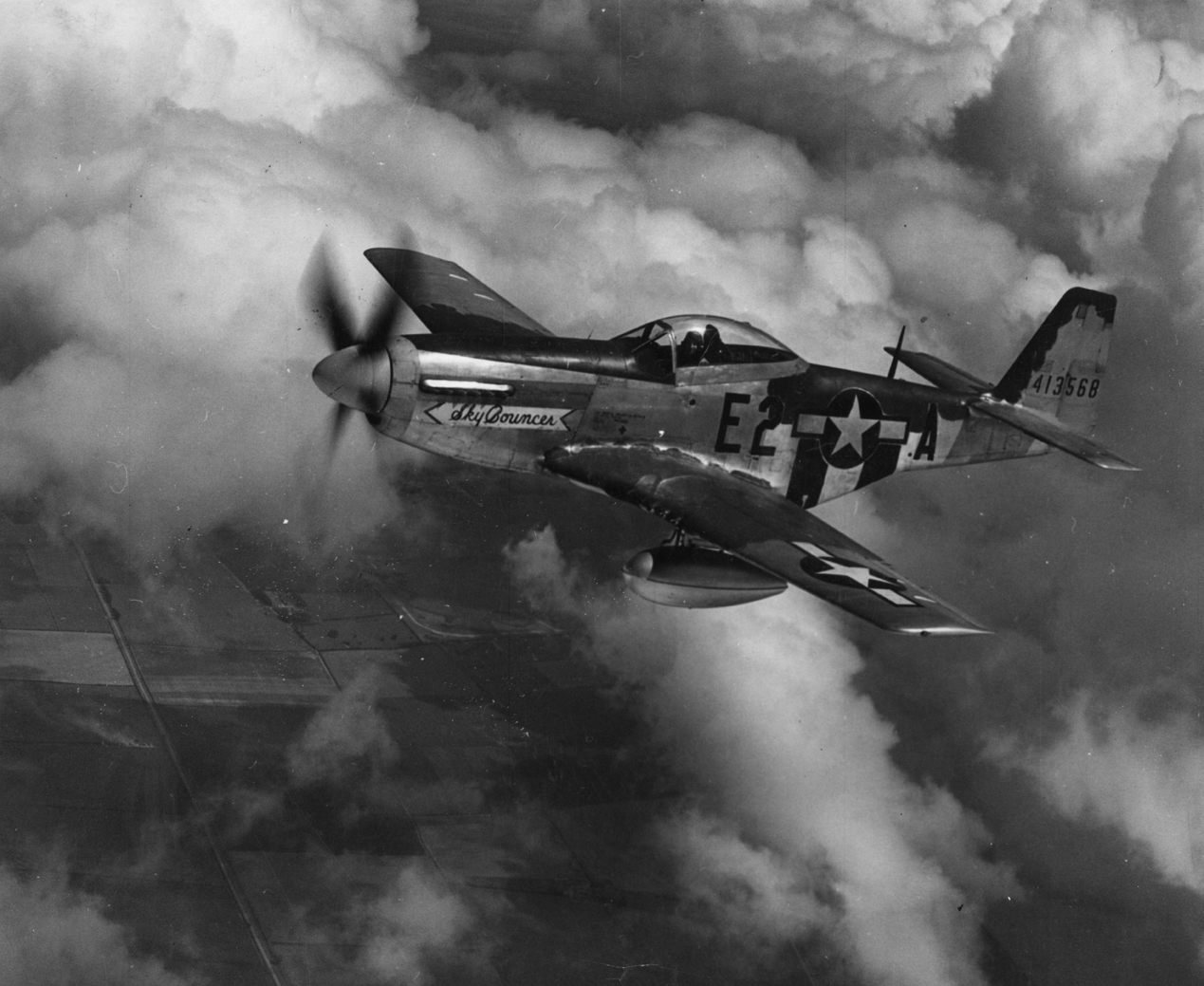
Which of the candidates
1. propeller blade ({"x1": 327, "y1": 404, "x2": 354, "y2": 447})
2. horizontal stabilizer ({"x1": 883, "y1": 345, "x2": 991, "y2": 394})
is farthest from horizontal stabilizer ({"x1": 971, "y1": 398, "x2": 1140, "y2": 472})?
propeller blade ({"x1": 327, "y1": 404, "x2": 354, "y2": 447})

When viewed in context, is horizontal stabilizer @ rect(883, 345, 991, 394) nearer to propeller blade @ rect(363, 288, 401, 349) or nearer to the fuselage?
the fuselage

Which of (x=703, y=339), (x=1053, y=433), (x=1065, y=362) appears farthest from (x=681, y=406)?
(x=1065, y=362)

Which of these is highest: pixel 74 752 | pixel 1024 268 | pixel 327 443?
pixel 1024 268

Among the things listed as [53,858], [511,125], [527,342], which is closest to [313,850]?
[53,858]

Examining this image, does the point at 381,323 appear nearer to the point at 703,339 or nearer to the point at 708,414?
the point at 703,339

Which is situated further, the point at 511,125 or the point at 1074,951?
the point at 511,125

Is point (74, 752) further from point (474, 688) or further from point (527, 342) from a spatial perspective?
point (527, 342)
